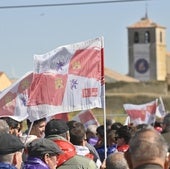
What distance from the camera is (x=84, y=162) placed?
294 inches

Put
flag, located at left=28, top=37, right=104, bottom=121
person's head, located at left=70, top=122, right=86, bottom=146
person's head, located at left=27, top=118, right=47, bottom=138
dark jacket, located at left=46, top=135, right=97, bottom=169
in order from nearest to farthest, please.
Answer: dark jacket, located at left=46, top=135, right=97, bottom=169, person's head, located at left=70, top=122, right=86, bottom=146, person's head, located at left=27, top=118, right=47, bottom=138, flag, located at left=28, top=37, right=104, bottom=121

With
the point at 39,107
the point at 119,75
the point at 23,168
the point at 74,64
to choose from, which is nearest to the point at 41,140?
the point at 23,168

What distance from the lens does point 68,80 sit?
9.95 m

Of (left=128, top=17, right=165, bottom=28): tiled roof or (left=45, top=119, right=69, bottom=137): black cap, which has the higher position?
(left=128, top=17, right=165, bottom=28): tiled roof

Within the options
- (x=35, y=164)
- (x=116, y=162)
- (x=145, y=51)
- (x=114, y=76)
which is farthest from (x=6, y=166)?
(x=145, y=51)

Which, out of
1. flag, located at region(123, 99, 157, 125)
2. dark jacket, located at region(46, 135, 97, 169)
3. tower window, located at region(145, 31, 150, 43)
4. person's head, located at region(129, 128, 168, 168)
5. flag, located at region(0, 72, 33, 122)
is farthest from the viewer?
tower window, located at region(145, 31, 150, 43)

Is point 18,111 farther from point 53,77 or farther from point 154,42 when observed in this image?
point 154,42

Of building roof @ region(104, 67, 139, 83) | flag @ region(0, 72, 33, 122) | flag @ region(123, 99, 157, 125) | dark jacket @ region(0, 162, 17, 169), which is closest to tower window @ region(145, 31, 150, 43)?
building roof @ region(104, 67, 139, 83)

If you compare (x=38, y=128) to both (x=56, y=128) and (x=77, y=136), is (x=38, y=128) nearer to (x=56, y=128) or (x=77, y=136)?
(x=77, y=136)

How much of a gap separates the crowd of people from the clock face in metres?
151

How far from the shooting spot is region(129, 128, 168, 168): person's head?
4.84 m

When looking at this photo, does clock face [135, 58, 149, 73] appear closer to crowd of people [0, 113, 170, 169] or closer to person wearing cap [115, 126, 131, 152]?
crowd of people [0, 113, 170, 169]

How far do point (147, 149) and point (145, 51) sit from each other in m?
163

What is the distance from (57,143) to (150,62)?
15735cm
